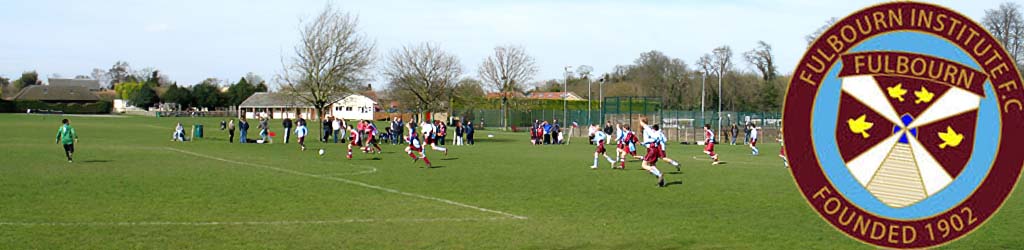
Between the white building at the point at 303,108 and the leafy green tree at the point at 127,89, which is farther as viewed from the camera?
the leafy green tree at the point at 127,89

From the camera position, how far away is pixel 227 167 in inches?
1101

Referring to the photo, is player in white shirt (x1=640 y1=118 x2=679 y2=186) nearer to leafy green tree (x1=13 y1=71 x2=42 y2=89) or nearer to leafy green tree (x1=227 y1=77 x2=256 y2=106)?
leafy green tree (x1=227 y1=77 x2=256 y2=106)

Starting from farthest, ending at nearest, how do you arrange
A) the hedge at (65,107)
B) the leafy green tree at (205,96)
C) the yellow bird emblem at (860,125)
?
1. the leafy green tree at (205,96)
2. the hedge at (65,107)
3. the yellow bird emblem at (860,125)

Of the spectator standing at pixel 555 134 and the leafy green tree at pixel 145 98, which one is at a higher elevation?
the leafy green tree at pixel 145 98

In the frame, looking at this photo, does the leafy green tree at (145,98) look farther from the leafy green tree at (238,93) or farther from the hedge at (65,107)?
the leafy green tree at (238,93)

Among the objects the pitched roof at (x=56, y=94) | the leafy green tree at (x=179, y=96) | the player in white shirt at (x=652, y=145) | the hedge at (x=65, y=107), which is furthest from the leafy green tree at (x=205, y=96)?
the player in white shirt at (x=652, y=145)

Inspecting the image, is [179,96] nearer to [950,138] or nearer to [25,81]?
[25,81]

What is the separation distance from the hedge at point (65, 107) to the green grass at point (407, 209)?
11561 cm

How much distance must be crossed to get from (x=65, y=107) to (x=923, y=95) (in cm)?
15300

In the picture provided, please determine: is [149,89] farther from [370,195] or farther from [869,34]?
[869,34]

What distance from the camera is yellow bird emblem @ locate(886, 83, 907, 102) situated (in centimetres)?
272

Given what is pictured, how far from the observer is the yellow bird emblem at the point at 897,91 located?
272 cm

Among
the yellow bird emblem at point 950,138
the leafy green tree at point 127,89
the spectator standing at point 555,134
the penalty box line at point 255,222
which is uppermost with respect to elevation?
the leafy green tree at point 127,89

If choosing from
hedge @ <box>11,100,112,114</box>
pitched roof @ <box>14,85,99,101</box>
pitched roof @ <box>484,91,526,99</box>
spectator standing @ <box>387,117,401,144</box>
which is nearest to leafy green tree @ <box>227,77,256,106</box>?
hedge @ <box>11,100,112,114</box>
